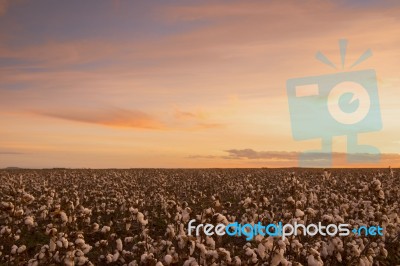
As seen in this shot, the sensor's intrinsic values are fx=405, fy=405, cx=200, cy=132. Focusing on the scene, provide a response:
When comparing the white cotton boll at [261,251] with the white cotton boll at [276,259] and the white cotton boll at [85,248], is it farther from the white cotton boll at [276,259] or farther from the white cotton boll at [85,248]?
the white cotton boll at [85,248]

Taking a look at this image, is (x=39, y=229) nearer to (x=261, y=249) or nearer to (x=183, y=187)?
(x=261, y=249)

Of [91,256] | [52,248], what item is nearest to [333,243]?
[52,248]

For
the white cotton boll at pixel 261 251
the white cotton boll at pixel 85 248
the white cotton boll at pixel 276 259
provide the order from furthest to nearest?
the white cotton boll at pixel 85 248 → the white cotton boll at pixel 261 251 → the white cotton boll at pixel 276 259

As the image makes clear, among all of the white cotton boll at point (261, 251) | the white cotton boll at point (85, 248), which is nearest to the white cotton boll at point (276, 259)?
the white cotton boll at point (261, 251)

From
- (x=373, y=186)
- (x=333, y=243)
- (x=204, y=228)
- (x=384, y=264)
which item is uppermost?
(x=373, y=186)

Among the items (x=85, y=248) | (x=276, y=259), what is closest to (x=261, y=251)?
(x=276, y=259)

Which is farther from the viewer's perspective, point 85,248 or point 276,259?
point 85,248

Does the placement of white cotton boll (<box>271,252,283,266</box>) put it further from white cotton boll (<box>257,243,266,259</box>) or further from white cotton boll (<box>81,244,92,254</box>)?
white cotton boll (<box>81,244,92,254</box>)

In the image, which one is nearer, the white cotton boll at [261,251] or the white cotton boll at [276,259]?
the white cotton boll at [276,259]

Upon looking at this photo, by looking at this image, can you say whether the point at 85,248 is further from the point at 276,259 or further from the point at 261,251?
the point at 276,259

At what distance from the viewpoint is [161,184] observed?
1619 inches

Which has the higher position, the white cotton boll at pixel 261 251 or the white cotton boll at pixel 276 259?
the white cotton boll at pixel 261 251

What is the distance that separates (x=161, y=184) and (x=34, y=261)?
30876mm

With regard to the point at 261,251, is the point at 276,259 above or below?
below
